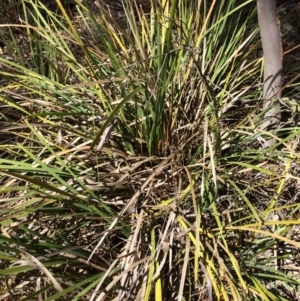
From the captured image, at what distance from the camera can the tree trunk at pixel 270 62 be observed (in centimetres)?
175

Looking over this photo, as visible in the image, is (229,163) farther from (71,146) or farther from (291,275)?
(71,146)

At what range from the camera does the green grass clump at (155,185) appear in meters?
1.59

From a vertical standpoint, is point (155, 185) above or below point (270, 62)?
below

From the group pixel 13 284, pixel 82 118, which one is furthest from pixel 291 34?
pixel 13 284

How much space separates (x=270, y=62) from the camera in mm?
1892

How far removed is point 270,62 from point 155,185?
0.62 metres

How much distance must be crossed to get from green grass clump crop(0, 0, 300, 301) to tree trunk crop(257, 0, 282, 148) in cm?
6

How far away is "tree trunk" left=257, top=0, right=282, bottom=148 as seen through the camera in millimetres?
1747

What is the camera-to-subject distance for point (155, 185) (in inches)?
72.1

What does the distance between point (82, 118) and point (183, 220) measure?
0.57 m

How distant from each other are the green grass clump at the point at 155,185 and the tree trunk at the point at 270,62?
6 cm

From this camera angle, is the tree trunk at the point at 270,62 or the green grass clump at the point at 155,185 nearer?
the green grass clump at the point at 155,185

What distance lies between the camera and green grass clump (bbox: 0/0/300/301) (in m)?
1.59

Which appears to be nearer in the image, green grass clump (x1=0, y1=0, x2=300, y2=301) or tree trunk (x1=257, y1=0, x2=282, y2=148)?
green grass clump (x1=0, y1=0, x2=300, y2=301)
